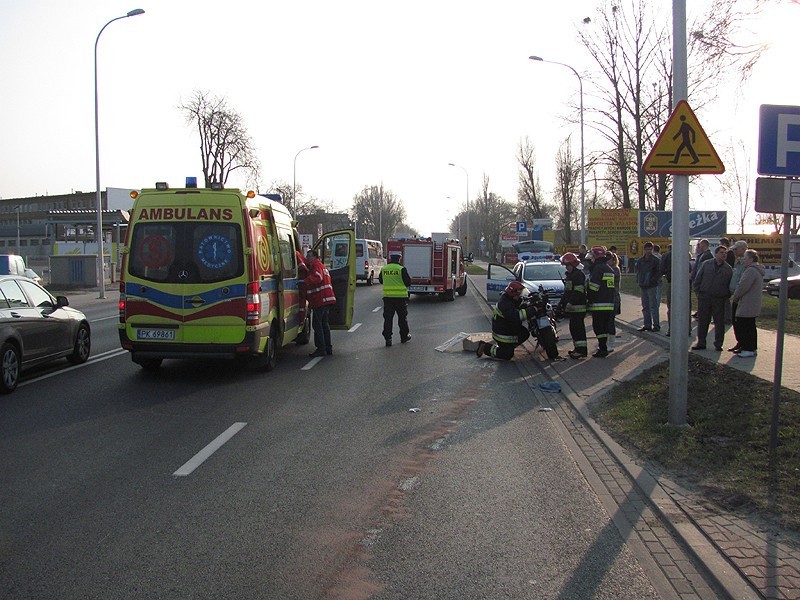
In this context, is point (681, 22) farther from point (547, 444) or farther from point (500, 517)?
point (500, 517)

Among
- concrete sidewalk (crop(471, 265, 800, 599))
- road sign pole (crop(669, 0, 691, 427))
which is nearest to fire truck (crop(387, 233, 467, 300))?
concrete sidewalk (crop(471, 265, 800, 599))

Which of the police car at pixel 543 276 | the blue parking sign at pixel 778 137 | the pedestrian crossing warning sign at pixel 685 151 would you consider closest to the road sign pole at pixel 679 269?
the pedestrian crossing warning sign at pixel 685 151

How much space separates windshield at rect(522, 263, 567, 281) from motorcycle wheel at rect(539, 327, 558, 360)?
8.26m

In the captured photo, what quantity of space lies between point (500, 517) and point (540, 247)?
4859 cm

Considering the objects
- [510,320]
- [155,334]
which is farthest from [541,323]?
[155,334]

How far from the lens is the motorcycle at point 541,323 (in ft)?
41.3

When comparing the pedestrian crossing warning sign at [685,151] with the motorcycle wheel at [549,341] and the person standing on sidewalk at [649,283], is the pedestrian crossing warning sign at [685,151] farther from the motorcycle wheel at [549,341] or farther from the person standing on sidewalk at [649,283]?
the person standing on sidewalk at [649,283]

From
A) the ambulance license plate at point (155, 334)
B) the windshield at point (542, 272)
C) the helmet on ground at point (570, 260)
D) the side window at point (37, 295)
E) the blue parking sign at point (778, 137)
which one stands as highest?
the blue parking sign at point (778, 137)

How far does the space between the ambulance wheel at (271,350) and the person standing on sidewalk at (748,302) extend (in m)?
7.06

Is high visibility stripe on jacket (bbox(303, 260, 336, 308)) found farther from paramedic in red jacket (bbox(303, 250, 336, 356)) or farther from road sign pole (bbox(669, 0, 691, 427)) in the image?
road sign pole (bbox(669, 0, 691, 427))

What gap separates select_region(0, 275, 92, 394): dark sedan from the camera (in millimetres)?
9227

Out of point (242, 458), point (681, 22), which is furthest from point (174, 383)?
point (681, 22)

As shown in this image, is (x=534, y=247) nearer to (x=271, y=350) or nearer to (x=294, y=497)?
(x=271, y=350)

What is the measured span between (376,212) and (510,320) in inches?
3855
